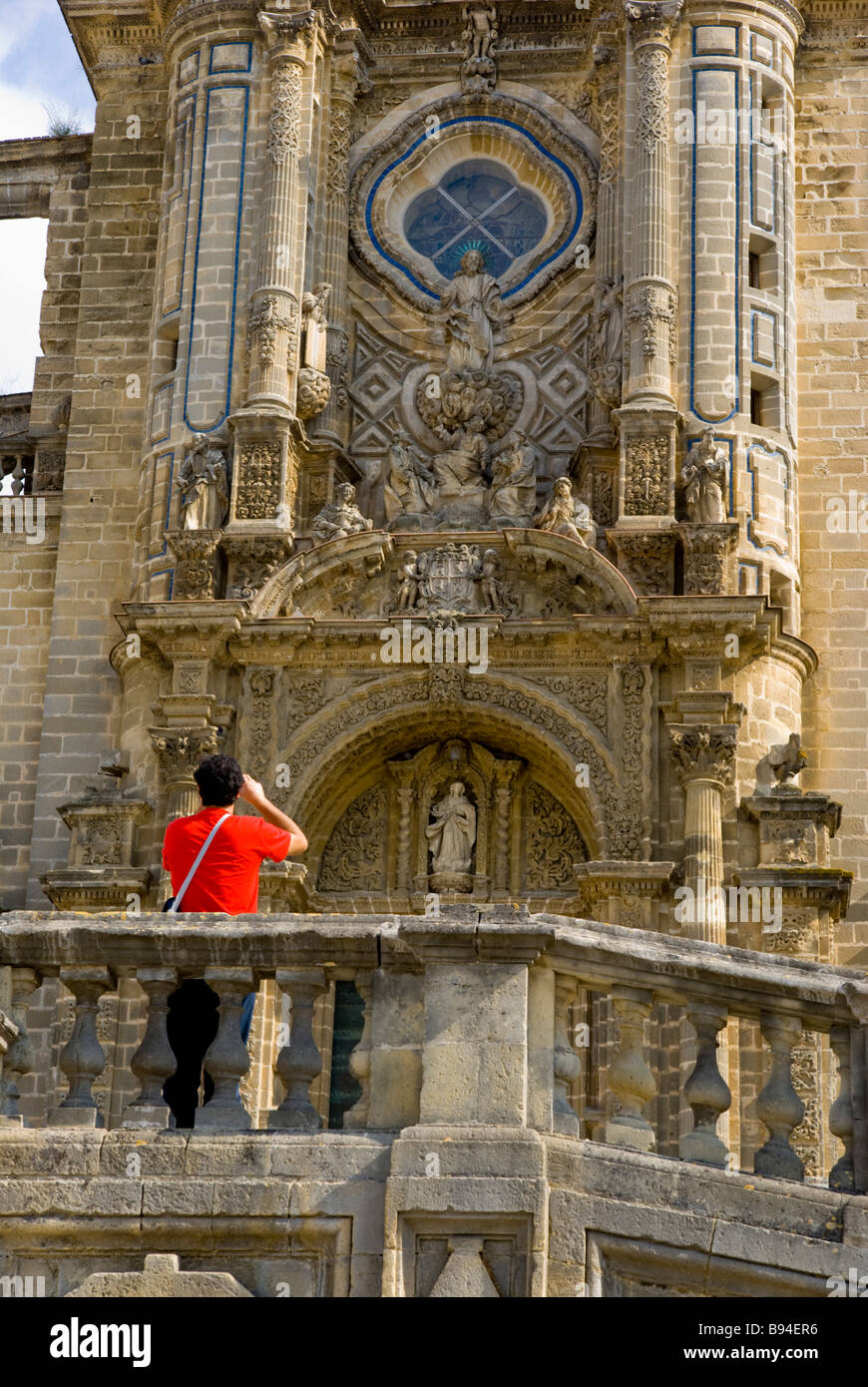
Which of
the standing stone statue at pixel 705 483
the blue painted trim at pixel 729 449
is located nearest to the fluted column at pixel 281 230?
the blue painted trim at pixel 729 449

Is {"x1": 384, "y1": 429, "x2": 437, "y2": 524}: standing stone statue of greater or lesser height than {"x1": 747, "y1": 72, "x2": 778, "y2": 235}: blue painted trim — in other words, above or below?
below

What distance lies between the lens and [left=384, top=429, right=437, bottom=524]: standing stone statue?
2058cm

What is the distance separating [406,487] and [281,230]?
2.68m

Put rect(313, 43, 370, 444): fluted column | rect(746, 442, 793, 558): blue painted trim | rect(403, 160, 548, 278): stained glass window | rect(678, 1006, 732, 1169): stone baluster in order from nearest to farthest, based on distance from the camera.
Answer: rect(678, 1006, 732, 1169): stone baluster
rect(746, 442, 793, 558): blue painted trim
rect(313, 43, 370, 444): fluted column
rect(403, 160, 548, 278): stained glass window

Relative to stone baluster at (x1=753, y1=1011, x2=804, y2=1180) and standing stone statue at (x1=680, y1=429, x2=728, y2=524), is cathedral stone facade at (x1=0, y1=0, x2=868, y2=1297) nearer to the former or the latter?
standing stone statue at (x1=680, y1=429, x2=728, y2=524)

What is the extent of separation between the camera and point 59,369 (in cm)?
2283

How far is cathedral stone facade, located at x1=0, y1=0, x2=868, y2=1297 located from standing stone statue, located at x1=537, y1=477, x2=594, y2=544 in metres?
0.05

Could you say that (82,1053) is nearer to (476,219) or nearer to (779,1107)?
(779,1107)

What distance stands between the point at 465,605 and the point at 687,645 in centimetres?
199

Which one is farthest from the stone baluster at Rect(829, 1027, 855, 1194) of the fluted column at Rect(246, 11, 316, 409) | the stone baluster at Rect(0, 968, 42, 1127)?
the fluted column at Rect(246, 11, 316, 409)

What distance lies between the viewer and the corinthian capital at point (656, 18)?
69.4ft

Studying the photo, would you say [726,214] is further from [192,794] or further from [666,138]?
[192,794]

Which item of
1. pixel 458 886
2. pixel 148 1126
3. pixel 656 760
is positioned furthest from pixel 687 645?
pixel 148 1126

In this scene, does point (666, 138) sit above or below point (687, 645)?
above
